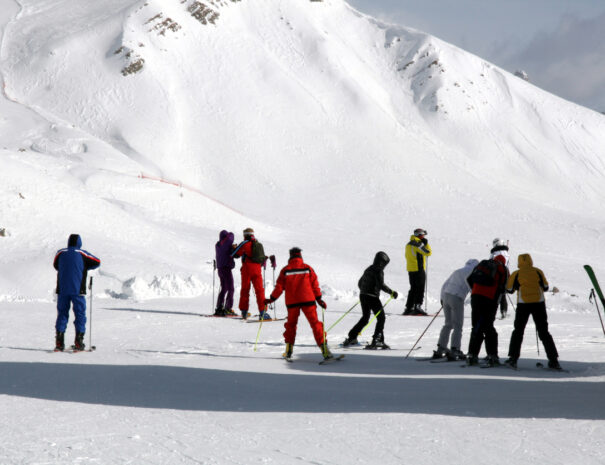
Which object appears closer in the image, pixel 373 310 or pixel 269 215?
pixel 373 310

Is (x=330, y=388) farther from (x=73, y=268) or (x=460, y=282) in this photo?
(x=73, y=268)

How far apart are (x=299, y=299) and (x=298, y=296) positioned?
46mm

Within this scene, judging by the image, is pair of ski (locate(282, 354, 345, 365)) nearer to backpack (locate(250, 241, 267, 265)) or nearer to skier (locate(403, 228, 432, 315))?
backpack (locate(250, 241, 267, 265))

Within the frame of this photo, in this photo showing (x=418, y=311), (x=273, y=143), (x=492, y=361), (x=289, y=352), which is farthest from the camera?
(x=273, y=143)

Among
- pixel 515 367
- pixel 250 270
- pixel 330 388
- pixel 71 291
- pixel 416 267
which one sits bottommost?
pixel 330 388

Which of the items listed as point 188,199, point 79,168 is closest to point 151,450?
point 188,199

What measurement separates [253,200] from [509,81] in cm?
4071

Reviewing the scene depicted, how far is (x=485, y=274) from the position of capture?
9.03m

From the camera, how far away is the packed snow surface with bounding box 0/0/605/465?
574cm

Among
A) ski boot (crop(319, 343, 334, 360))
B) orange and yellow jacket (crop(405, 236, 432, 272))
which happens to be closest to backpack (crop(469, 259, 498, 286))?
ski boot (crop(319, 343, 334, 360))

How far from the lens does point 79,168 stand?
109ft

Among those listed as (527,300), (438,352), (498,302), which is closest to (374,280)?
(438,352)

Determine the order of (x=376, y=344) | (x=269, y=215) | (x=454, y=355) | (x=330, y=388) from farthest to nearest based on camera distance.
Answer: (x=269, y=215) < (x=376, y=344) < (x=454, y=355) < (x=330, y=388)

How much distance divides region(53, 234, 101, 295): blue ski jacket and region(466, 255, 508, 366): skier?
5436mm
